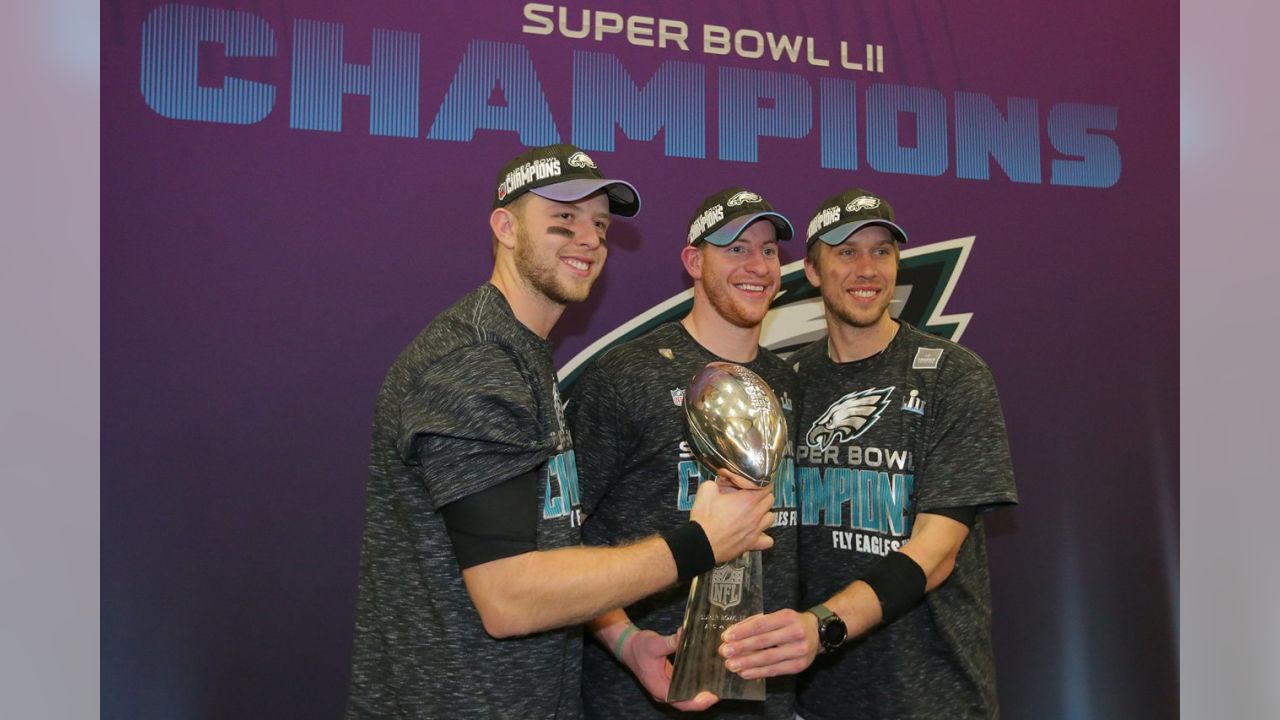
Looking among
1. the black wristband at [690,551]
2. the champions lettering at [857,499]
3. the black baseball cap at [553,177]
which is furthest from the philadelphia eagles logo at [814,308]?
the black wristband at [690,551]

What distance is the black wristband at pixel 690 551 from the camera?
57.7 inches

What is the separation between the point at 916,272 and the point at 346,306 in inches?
65.3

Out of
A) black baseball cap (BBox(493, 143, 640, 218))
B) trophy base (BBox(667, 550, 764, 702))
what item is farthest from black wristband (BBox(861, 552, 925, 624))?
black baseball cap (BBox(493, 143, 640, 218))

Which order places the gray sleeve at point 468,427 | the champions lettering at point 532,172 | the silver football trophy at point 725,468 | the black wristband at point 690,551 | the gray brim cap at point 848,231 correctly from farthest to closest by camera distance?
the gray brim cap at point 848,231 < the champions lettering at point 532,172 < the silver football trophy at point 725,468 < the black wristband at point 690,551 < the gray sleeve at point 468,427

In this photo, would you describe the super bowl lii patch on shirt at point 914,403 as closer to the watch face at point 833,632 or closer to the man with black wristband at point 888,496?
the man with black wristband at point 888,496

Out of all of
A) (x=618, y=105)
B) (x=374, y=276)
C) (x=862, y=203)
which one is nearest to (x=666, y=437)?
(x=862, y=203)

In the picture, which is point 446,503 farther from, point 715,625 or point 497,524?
point 715,625

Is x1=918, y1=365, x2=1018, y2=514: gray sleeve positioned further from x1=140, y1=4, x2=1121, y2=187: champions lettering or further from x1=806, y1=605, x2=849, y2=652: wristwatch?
x1=140, y1=4, x2=1121, y2=187: champions lettering

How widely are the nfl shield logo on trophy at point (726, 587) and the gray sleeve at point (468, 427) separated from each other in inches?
16.3

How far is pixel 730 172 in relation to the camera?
272cm

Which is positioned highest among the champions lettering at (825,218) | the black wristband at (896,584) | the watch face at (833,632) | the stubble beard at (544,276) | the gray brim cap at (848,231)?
the champions lettering at (825,218)

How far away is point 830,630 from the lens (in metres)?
1.72

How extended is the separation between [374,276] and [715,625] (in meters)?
1.32
